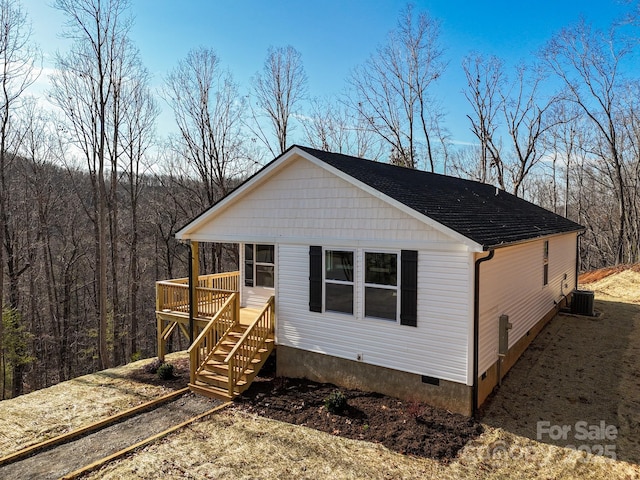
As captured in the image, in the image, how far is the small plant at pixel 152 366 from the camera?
11.3 m

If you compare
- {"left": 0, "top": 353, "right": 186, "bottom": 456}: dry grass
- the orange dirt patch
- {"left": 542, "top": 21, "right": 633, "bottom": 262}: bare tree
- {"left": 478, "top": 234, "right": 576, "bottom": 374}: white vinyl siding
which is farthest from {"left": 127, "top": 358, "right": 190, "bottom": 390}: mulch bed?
{"left": 542, "top": 21, "right": 633, "bottom": 262}: bare tree

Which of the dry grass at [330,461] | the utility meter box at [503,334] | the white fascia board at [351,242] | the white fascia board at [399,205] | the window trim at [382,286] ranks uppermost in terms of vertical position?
the white fascia board at [399,205]

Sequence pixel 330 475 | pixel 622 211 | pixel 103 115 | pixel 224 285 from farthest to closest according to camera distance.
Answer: pixel 622 211, pixel 103 115, pixel 224 285, pixel 330 475

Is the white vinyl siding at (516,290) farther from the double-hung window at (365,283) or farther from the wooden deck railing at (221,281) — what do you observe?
the wooden deck railing at (221,281)

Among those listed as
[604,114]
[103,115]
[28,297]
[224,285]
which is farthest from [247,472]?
[604,114]

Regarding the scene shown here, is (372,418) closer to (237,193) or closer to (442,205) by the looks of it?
(442,205)

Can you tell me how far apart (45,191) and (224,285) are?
46.8 feet

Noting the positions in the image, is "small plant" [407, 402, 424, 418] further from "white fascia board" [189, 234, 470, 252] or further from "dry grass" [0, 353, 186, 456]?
"dry grass" [0, 353, 186, 456]

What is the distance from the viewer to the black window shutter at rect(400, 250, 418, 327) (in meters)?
7.49

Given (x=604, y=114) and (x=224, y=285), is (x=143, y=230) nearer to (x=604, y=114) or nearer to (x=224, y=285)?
(x=224, y=285)

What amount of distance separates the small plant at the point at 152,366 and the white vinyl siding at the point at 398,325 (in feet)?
14.5

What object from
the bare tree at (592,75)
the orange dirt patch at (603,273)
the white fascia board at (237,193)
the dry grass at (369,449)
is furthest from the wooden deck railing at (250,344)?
the bare tree at (592,75)

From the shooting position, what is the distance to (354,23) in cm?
1767

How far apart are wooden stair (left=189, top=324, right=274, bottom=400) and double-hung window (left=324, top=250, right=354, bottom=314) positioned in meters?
2.06
